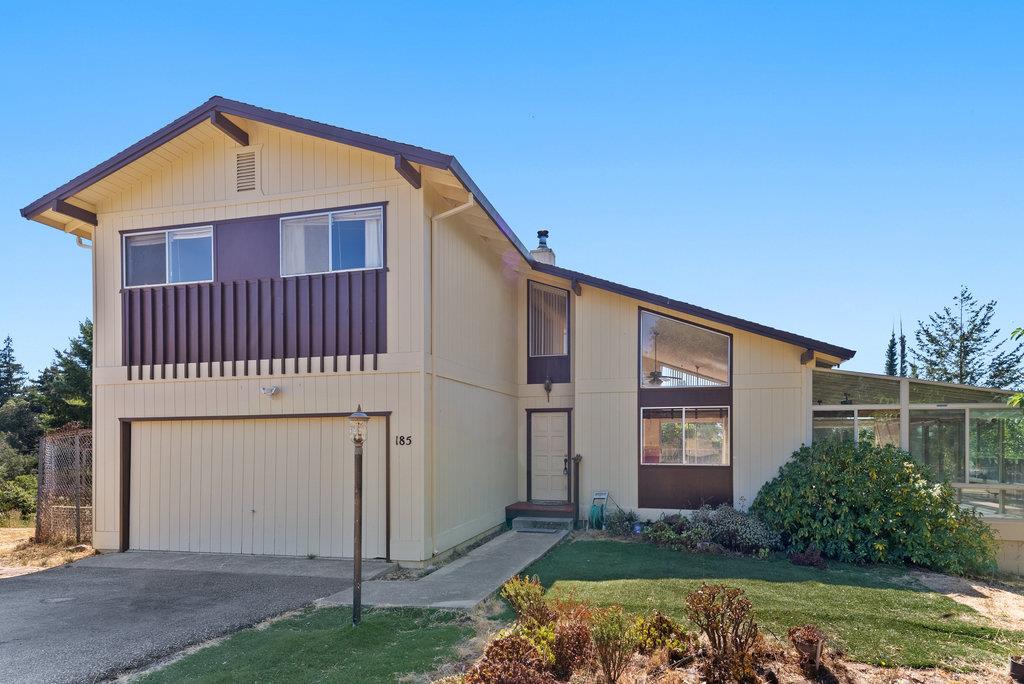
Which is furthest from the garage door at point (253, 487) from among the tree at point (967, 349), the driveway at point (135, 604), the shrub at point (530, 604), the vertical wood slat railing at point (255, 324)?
the tree at point (967, 349)

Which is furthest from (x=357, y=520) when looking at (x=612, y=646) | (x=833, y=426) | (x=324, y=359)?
(x=833, y=426)

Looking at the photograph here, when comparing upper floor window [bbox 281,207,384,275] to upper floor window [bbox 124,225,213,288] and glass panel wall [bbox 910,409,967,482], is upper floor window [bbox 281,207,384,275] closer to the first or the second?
upper floor window [bbox 124,225,213,288]

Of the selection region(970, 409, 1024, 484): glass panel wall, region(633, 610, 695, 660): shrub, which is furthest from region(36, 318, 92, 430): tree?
region(970, 409, 1024, 484): glass panel wall

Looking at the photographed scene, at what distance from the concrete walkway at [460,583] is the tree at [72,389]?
17.3m

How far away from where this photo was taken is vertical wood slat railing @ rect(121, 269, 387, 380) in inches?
355

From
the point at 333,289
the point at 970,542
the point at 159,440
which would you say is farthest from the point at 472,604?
the point at 970,542

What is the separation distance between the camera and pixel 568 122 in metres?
13.5

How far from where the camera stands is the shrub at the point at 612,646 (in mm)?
4281

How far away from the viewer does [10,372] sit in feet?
120

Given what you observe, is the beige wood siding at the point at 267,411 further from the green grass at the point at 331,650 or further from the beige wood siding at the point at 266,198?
the green grass at the point at 331,650

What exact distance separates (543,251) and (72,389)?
17.2 m

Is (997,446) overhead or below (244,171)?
below

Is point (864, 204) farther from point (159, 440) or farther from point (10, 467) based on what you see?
point (10, 467)

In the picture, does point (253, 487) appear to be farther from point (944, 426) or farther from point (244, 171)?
point (944, 426)
